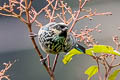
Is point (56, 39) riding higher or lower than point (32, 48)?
higher

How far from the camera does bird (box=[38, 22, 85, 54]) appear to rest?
35.9 inches

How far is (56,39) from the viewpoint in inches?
36.3

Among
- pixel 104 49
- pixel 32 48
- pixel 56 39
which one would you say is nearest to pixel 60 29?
pixel 56 39

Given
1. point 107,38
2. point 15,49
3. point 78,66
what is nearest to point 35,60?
point 15,49

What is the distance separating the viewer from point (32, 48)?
83.8 inches

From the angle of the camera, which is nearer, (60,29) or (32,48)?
(60,29)

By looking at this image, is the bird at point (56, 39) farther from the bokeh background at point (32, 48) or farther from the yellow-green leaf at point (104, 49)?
the bokeh background at point (32, 48)

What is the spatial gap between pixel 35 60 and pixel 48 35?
1202 mm

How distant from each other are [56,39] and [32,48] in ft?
4.01

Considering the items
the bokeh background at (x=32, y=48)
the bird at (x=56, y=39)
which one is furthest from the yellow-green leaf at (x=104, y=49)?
the bokeh background at (x=32, y=48)

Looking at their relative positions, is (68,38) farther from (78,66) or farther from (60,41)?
(78,66)

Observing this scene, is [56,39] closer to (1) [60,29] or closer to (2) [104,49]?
(1) [60,29]

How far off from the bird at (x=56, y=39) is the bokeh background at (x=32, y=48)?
41.7 inches

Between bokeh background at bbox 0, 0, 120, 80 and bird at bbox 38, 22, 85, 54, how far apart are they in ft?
3.47
